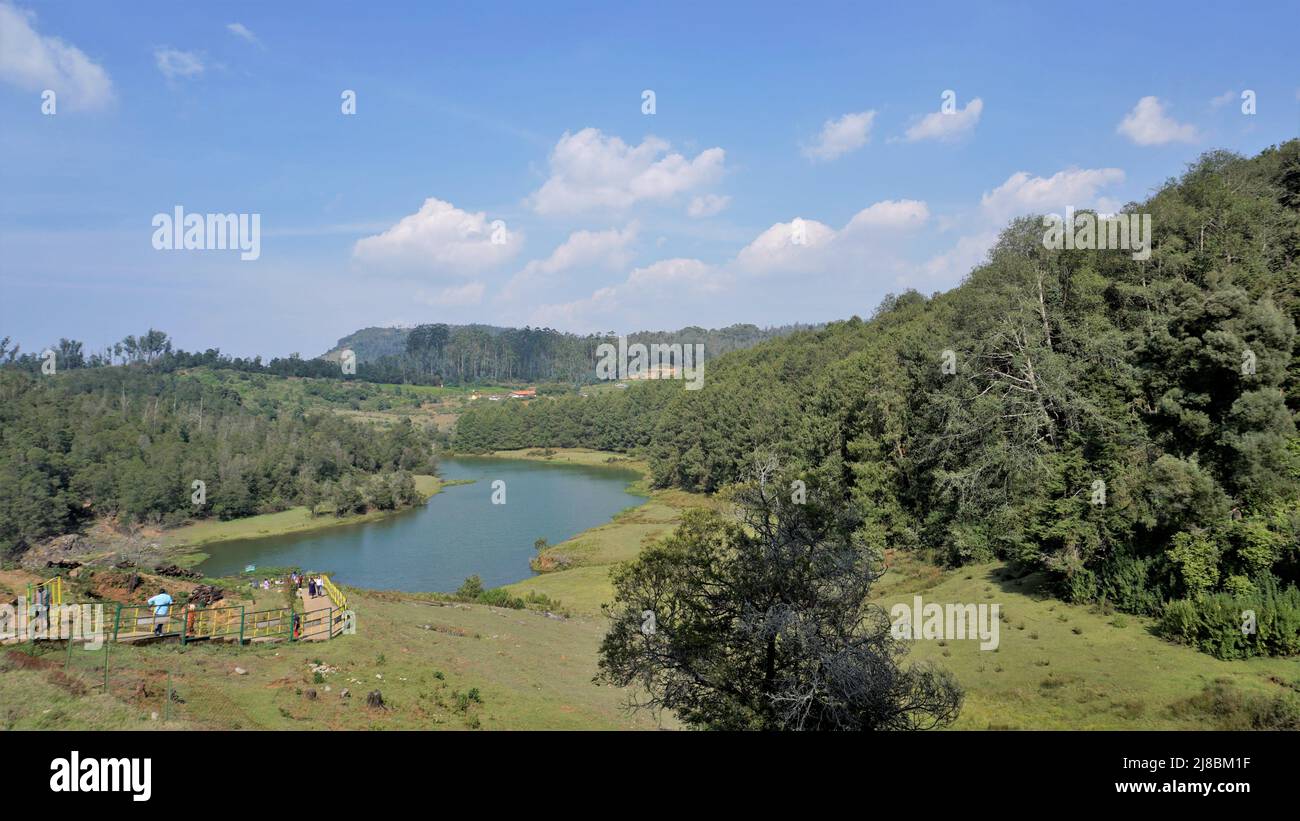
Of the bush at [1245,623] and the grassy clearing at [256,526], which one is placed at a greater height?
the bush at [1245,623]

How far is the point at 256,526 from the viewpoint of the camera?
85.8 meters

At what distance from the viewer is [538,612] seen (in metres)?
39.2

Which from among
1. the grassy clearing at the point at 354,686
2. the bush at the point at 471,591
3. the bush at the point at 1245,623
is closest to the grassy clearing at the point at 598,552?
the bush at the point at 471,591

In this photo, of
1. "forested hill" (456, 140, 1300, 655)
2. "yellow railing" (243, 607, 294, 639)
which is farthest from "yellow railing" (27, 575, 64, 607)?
"forested hill" (456, 140, 1300, 655)

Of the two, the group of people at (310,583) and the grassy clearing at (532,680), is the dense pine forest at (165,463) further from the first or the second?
the grassy clearing at (532,680)

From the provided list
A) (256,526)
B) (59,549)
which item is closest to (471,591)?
(59,549)

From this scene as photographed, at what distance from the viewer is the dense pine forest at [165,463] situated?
266ft

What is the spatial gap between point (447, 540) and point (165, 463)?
48.9 m

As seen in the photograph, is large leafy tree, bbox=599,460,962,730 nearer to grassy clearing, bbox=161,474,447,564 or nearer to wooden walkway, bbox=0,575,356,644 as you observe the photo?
wooden walkway, bbox=0,575,356,644

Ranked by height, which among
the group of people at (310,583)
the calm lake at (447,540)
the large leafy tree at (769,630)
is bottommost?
the calm lake at (447,540)

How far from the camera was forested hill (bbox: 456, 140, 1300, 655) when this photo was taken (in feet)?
74.6

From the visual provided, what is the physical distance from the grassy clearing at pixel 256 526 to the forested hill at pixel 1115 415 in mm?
58189

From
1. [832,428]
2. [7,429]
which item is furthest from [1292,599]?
[7,429]

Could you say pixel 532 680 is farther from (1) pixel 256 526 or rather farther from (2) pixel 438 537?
(1) pixel 256 526
